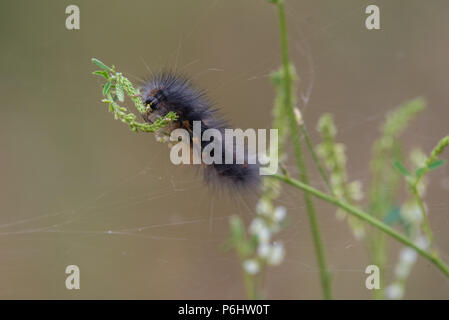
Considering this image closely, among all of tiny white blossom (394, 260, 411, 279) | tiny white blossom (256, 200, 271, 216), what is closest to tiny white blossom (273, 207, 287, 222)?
tiny white blossom (256, 200, 271, 216)

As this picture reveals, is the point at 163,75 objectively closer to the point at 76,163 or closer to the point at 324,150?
the point at 324,150

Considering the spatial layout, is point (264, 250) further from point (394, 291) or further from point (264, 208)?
point (394, 291)

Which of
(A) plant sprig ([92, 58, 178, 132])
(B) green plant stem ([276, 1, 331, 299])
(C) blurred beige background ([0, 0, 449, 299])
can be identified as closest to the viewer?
(A) plant sprig ([92, 58, 178, 132])

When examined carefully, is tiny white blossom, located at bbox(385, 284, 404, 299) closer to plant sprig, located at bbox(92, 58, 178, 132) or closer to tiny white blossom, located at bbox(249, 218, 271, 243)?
tiny white blossom, located at bbox(249, 218, 271, 243)

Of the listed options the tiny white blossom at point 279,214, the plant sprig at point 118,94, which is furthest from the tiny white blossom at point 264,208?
the plant sprig at point 118,94

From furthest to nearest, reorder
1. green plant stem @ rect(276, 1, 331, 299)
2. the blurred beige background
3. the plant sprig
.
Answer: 1. the blurred beige background
2. green plant stem @ rect(276, 1, 331, 299)
3. the plant sprig

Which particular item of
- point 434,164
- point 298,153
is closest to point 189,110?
point 298,153

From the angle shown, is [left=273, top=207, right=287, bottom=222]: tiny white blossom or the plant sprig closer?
the plant sprig
